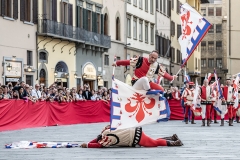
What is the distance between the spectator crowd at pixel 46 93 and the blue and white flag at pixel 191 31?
7.78 meters

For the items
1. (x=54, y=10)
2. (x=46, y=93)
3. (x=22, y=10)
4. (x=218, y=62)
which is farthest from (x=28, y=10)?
(x=218, y=62)

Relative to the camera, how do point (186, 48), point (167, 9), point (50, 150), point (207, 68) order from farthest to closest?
point (207, 68) → point (167, 9) → point (186, 48) → point (50, 150)

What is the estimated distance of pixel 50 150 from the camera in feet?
52.3

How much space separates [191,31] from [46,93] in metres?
11.8

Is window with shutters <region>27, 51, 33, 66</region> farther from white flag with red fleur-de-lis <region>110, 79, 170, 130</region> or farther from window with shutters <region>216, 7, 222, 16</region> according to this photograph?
window with shutters <region>216, 7, 222, 16</region>

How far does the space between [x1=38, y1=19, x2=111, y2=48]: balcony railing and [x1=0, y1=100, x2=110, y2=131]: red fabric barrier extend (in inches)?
255

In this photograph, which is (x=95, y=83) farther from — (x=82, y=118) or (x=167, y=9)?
(x=167, y=9)

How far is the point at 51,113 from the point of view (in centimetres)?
3203

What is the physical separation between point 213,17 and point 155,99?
101 metres

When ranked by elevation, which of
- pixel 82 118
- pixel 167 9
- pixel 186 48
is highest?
pixel 167 9

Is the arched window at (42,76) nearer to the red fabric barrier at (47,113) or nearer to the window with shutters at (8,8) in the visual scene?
the window with shutters at (8,8)

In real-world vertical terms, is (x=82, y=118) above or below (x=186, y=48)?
below

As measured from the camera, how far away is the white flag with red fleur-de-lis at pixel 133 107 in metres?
16.4

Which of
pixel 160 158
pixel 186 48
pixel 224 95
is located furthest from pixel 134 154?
pixel 224 95
